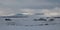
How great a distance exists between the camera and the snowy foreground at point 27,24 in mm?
1907

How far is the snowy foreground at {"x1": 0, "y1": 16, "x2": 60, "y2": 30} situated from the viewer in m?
1.91

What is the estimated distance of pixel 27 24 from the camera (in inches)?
75.7

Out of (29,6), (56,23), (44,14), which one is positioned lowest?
(56,23)

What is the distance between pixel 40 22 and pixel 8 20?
1.35 feet

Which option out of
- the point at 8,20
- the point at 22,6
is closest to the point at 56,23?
the point at 22,6

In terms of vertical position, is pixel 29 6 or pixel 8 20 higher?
pixel 29 6

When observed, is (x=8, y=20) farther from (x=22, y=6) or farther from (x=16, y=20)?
(x=22, y=6)

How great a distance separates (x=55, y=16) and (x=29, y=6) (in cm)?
37

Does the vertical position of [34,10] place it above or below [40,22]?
above

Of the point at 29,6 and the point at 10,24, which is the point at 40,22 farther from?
the point at 10,24

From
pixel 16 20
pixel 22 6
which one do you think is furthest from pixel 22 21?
pixel 22 6

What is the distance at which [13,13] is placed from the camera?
1.94 metres

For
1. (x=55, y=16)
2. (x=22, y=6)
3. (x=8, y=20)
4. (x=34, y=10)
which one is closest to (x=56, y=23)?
(x=55, y=16)

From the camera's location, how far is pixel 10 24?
1.92 metres
